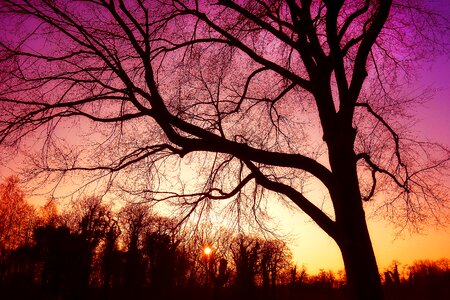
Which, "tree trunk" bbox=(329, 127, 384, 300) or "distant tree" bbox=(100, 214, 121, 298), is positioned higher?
"distant tree" bbox=(100, 214, 121, 298)

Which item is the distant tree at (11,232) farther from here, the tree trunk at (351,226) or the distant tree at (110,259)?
the tree trunk at (351,226)

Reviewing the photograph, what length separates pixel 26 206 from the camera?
1428 inches

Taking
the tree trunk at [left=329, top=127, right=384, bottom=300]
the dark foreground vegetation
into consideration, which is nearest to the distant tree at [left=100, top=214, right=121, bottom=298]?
the dark foreground vegetation

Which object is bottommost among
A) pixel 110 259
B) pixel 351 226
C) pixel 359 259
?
pixel 359 259

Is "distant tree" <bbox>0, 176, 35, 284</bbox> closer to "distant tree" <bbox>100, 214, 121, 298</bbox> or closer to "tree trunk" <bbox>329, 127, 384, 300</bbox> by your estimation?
"distant tree" <bbox>100, 214, 121, 298</bbox>

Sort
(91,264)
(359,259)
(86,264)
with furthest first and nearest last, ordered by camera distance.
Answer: (91,264)
(86,264)
(359,259)

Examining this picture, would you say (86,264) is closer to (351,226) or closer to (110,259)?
(110,259)

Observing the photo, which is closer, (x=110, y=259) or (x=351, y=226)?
(x=351, y=226)

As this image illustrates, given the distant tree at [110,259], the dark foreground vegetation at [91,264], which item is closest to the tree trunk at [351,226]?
the dark foreground vegetation at [91,264]

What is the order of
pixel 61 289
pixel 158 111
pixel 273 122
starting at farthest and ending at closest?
1. pixel 61 289
2. pixel 273 122
3. pixel 158 111

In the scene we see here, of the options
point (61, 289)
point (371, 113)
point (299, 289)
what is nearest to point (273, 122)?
point (371, 113)

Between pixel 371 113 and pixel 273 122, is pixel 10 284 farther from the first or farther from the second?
pixel 371 113

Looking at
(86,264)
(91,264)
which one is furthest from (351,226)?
(91,264)

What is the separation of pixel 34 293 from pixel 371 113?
29.3 m
